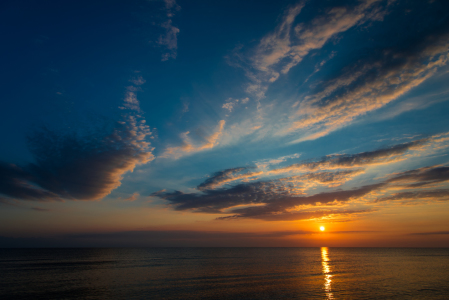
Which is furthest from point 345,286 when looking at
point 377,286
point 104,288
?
point 104,288

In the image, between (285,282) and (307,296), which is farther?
(285,282)

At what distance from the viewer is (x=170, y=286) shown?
42719 millimetres

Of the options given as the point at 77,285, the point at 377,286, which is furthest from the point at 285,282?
A: the point at 77,285

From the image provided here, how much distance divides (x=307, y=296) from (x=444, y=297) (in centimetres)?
2136

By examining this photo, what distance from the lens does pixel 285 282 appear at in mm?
46938

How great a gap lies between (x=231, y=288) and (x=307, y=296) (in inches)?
534

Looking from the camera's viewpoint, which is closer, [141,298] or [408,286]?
[141,298]

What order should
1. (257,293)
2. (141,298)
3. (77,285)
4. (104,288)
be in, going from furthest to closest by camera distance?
(77,285) → (104,288) → (257,293) → (141,298)

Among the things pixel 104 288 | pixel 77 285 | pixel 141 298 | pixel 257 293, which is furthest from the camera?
pixel 77 285

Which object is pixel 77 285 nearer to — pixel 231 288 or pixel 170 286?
pixel 170 286

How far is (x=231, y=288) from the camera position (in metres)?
41.4

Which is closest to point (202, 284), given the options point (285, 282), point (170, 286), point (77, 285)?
point (170, 286)

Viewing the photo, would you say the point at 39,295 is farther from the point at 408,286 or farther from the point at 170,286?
the point at 408,286

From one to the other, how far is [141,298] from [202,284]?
14243 mm
